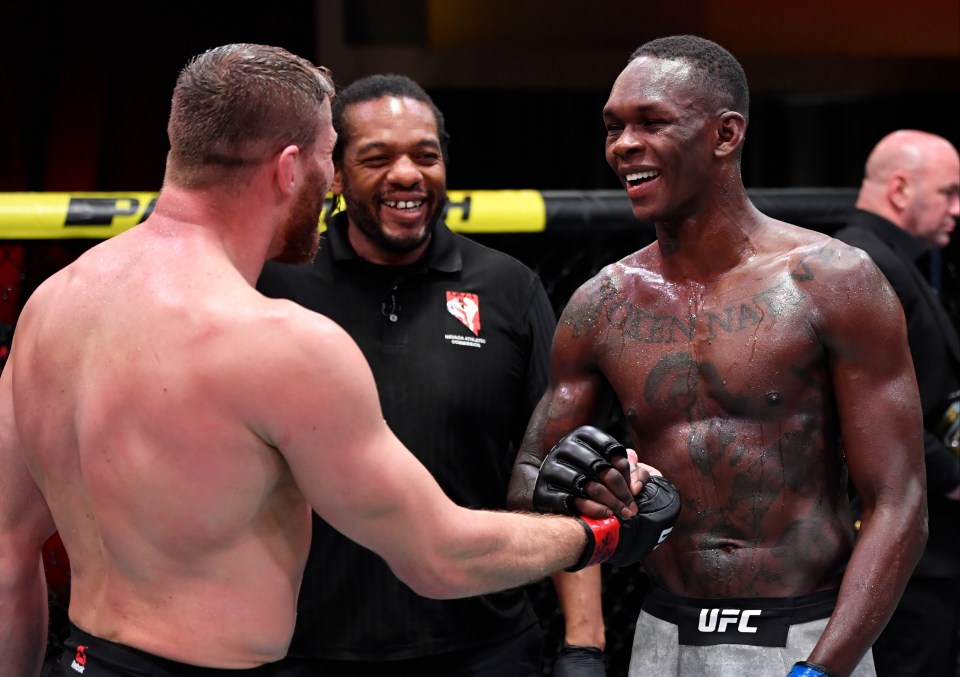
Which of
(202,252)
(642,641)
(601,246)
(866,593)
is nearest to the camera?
(202,252)

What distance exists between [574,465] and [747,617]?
349mm

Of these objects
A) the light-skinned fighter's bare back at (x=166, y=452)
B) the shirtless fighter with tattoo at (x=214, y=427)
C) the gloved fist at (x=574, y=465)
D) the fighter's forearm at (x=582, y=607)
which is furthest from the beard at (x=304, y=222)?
the fighter's forearm at (x=582, y=607)

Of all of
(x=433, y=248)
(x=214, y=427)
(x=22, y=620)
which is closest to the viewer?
(x=214, y=427)

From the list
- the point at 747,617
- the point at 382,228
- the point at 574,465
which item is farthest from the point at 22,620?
the point at 747,617

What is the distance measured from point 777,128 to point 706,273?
3118mm

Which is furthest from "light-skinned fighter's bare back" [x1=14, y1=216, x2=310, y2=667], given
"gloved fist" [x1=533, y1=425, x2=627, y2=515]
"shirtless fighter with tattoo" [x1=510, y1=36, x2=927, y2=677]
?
"shirtless fighter with tattoo" [x1=510, y1=36, x2=927, y2=677]

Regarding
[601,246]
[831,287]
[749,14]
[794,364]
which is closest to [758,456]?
[794,364]

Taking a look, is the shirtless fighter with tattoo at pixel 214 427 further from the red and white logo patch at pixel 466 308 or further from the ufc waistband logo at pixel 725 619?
the red and white logo patch at pixel 466 308

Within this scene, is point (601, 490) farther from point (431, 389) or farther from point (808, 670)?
point (431, 389)

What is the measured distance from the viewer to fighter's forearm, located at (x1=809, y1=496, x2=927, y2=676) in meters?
1.79

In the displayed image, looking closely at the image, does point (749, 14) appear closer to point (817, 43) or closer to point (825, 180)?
point (817, 43)

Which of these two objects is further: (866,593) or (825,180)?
(825,180)

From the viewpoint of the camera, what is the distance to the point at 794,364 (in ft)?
6.28

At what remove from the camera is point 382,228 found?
2.36 metres
